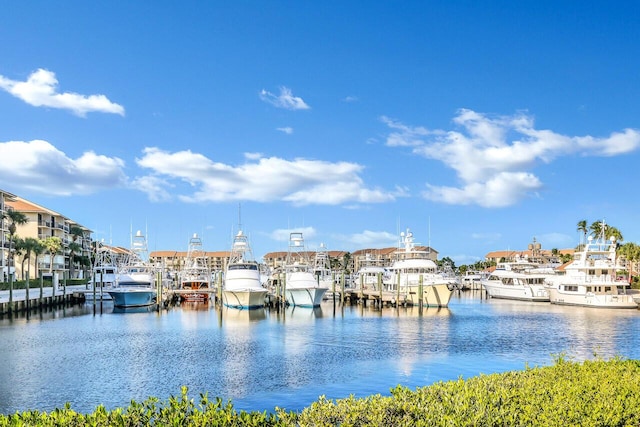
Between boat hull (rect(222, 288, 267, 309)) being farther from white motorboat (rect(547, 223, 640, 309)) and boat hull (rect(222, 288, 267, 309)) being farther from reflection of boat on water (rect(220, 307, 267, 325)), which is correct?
white motorboat (rect(547, 223, 640, 309))

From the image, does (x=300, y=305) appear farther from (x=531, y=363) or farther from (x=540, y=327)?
(x=531, y=363)

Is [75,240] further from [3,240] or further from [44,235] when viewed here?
[3,240]

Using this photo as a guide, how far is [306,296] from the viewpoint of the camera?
A: 78.4 meters

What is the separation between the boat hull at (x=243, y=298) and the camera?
74.2m

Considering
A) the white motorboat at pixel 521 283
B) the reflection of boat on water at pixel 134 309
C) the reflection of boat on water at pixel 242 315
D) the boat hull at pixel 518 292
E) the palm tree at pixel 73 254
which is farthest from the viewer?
the palm tree at pixel 73 254

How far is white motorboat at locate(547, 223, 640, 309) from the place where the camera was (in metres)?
76.4

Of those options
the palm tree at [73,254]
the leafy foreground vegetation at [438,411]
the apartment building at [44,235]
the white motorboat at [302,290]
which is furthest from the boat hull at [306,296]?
the palm tree at [73,254]

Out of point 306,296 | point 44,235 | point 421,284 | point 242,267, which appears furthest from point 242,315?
point 44,235

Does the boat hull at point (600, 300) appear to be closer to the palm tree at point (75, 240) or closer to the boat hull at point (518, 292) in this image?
the boat hull at point (518, 292)

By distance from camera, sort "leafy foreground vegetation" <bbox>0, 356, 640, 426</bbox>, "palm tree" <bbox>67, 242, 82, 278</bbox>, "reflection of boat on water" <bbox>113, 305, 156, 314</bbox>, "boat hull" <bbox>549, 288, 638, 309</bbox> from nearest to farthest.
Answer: "leafy foreground vegetation" <bbox>0, 356, 640, 426</bbox>
"reflection of boat on water" <bbox>113, 305, 156, 314</bbox>
"boat hull" <bbox>549, 288, 638, 309</bbox>
"palm tree" <bbox>67, 242, 82, 278</bbox>

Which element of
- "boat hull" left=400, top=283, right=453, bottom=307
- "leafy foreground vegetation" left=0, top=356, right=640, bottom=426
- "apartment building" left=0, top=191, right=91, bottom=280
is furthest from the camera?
"apartment building" left=0, top=191, right=91, bottom=280

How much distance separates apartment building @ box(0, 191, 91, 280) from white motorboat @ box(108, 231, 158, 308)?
15259 millimetres

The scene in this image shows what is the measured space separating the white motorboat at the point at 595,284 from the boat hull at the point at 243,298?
42322 millimetres

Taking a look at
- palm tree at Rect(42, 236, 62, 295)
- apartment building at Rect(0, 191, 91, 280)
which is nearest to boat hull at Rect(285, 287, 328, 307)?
apartment building at Rect(0, 191, 91, 280)
